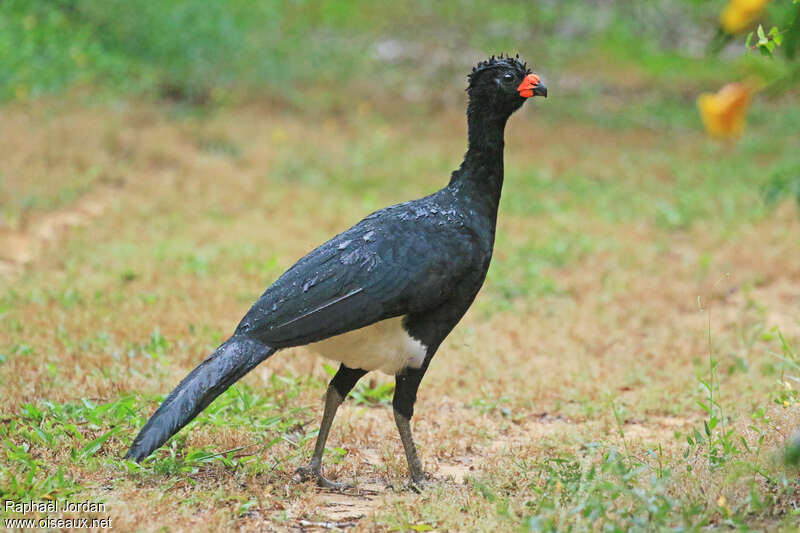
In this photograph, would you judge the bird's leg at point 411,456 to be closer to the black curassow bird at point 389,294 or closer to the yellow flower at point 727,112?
the black curassow bird at point 389,294

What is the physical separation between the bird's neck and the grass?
4.71 feet

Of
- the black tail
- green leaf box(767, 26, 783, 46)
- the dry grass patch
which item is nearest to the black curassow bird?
the black tail

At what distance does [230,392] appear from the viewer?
534 cm

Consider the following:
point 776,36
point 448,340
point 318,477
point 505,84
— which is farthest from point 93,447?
point 776,36

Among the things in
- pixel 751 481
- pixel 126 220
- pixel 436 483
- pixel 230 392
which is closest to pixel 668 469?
pixel 751 481

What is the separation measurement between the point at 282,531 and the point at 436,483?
964 millimetres

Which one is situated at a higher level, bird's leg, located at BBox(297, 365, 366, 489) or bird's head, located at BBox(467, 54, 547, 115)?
bird's head, located at BBox(467, 54, 547, 115)

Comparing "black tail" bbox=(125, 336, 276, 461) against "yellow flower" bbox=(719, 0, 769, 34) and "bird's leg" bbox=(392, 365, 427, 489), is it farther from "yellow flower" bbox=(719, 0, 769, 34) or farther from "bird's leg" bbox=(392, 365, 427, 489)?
"yellow flower" bbox=(719, 0, 769, 34)

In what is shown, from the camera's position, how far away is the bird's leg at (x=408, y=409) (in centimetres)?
452

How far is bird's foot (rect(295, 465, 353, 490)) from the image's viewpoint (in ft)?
14.6

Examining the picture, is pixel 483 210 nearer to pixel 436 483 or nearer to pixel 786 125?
pixel 436 483

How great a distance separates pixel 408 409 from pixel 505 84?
182 cm

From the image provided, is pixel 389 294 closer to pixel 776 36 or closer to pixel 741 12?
pixel 776 36

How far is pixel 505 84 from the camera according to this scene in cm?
485
